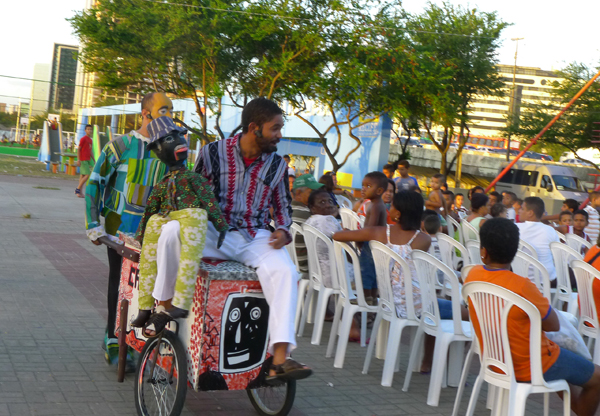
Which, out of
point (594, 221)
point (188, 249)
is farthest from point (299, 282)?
point (594, 221)

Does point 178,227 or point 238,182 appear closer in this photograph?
point 178,227

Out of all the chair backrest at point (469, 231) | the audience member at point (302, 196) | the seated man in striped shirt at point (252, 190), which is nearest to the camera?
the seated man in striped shirt at point (252, 190)

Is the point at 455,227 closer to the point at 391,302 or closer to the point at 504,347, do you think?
the point at 391,302

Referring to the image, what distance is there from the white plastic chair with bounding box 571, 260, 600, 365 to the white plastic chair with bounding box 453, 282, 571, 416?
161cm

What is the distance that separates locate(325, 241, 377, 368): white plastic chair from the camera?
556 cm

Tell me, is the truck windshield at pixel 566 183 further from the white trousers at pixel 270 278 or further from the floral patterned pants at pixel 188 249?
the floral patterned pants at pixel 188 249

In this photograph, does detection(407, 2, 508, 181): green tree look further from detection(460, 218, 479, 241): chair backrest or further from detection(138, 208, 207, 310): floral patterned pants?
detection(138, 208, 207, 310): floral patterned pants

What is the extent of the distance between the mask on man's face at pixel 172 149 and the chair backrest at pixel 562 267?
4514mm

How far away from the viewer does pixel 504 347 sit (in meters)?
3.77

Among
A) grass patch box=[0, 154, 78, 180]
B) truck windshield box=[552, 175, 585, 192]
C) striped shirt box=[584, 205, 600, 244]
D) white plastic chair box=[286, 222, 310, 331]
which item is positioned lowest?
grass patch box=[0, 154, 78, 180]

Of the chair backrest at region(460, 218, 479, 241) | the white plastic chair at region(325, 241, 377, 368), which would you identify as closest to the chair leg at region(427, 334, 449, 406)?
the white plastic chair at region(325, 241, 377, 368)

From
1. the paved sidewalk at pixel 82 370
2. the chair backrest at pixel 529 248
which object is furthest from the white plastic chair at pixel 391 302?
the chair backrest at pixel 529 248

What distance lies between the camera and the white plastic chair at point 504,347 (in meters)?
3.69

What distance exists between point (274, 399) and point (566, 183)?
33063 mm
